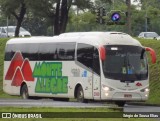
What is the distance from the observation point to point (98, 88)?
33250 mm

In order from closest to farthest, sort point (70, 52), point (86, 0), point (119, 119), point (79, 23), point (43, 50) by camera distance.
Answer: point (119, 119) → point (70, 52) → point (43, 50) → point (86, 0) → point (79, 23)

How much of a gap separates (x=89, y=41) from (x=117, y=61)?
186 centimetres

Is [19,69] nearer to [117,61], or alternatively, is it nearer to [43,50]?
[43,50]

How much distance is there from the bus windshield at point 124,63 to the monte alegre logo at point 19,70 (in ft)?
23.4

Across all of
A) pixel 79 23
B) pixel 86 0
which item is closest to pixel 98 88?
pixel 86 0

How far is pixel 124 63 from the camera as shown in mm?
33375

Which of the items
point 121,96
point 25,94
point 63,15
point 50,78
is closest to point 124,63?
point 121,96

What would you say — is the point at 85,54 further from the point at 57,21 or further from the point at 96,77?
the point at 57,21

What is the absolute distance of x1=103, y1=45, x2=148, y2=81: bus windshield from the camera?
109ft

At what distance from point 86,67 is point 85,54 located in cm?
63

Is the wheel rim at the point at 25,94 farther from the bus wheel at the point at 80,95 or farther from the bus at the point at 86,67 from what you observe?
the bus wheel at the point at 80,95

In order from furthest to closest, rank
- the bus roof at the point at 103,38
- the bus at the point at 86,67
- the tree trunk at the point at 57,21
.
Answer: the tree trunk at the point at 57,21 → the bus roof at the point at 103,38 → the bus at the point at 86,67

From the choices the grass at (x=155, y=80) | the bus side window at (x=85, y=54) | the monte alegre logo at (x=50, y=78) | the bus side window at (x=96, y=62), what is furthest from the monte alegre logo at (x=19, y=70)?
the grass at (x=155, y=80)

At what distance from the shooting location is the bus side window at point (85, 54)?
112 ft
